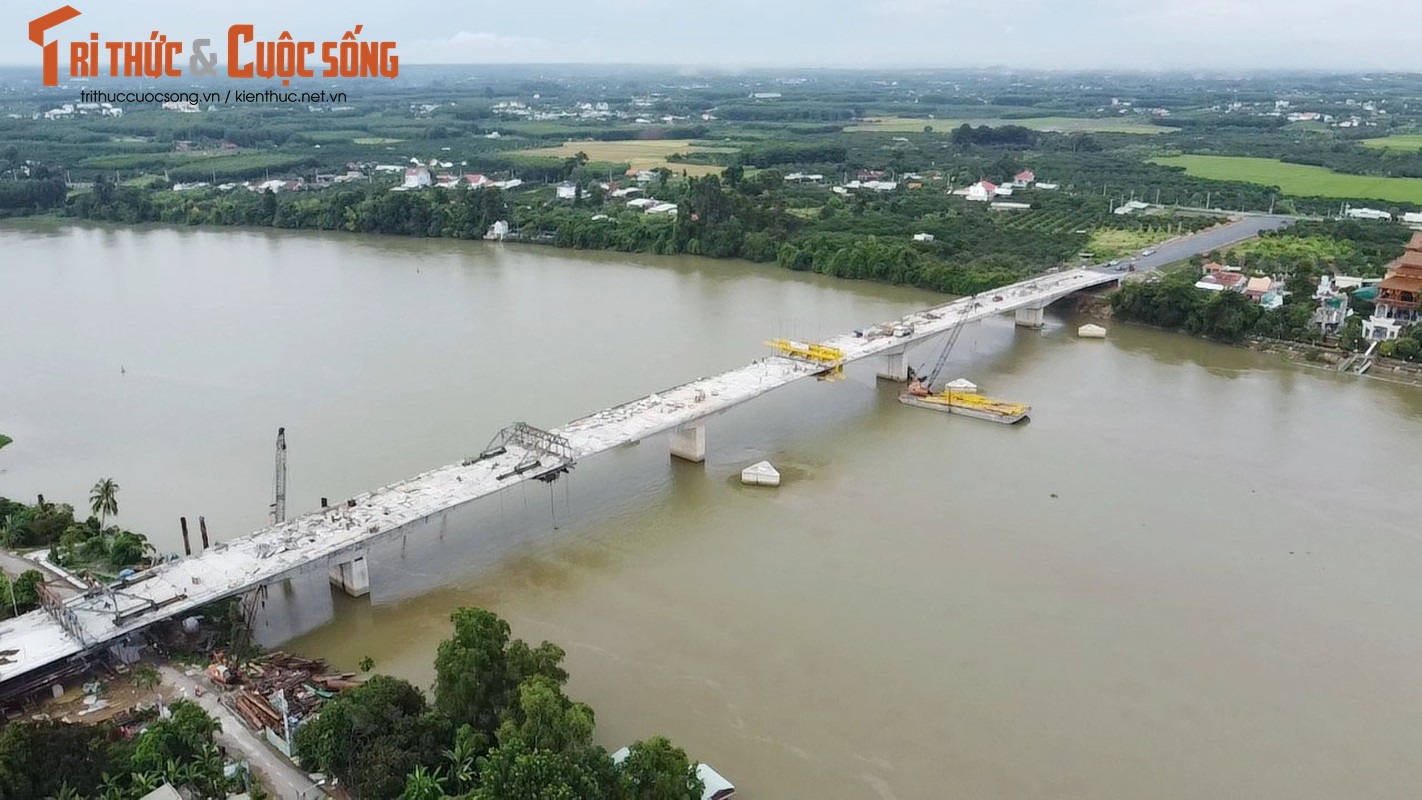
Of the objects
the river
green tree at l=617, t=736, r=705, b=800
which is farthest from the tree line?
the river

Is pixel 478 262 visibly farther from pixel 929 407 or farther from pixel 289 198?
pixel 929 407

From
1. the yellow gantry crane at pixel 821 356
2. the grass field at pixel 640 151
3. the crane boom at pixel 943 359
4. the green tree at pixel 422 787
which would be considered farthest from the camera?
the grass field at pixel 640 151

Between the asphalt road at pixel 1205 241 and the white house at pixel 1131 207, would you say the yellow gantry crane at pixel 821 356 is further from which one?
the white house at pixel 1131 207

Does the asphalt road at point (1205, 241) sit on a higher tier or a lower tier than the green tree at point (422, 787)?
higher

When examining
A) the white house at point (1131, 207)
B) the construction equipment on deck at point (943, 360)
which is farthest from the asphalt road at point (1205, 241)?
the construction equipment on deck at point (943, 360)

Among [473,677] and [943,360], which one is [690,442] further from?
[473,677]

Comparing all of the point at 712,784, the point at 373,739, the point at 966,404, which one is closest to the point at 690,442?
the point at 966,404
